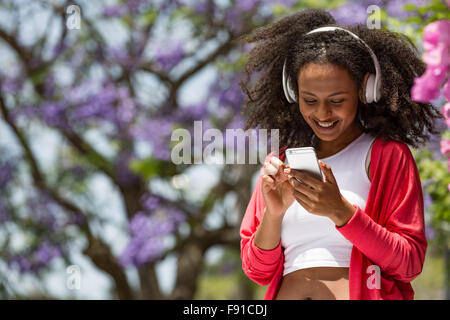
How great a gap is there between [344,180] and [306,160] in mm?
244

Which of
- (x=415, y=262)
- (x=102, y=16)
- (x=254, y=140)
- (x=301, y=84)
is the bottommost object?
(x=415, y=262)

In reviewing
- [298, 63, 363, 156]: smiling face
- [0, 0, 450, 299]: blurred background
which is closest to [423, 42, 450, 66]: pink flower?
[298, 63, 363, 156]: smiling face

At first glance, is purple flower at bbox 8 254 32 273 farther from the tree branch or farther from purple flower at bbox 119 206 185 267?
purple flower at bbox 119 206 185 267

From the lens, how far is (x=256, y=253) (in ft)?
5.87

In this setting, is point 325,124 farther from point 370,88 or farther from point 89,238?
point 89,238

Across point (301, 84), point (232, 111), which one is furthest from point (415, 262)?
point (232, 111)

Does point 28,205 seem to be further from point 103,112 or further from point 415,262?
point 415,262

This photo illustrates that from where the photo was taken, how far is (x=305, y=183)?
1.61 m

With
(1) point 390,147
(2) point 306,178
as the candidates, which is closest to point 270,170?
(2) point 306,178

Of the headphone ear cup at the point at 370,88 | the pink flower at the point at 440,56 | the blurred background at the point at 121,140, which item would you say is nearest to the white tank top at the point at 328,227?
the headphone ear cup at the point at 370,88

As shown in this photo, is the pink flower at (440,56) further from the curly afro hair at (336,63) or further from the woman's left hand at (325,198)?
the curly afro hair at (336,63)

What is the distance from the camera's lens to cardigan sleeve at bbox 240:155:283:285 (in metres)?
1.79
